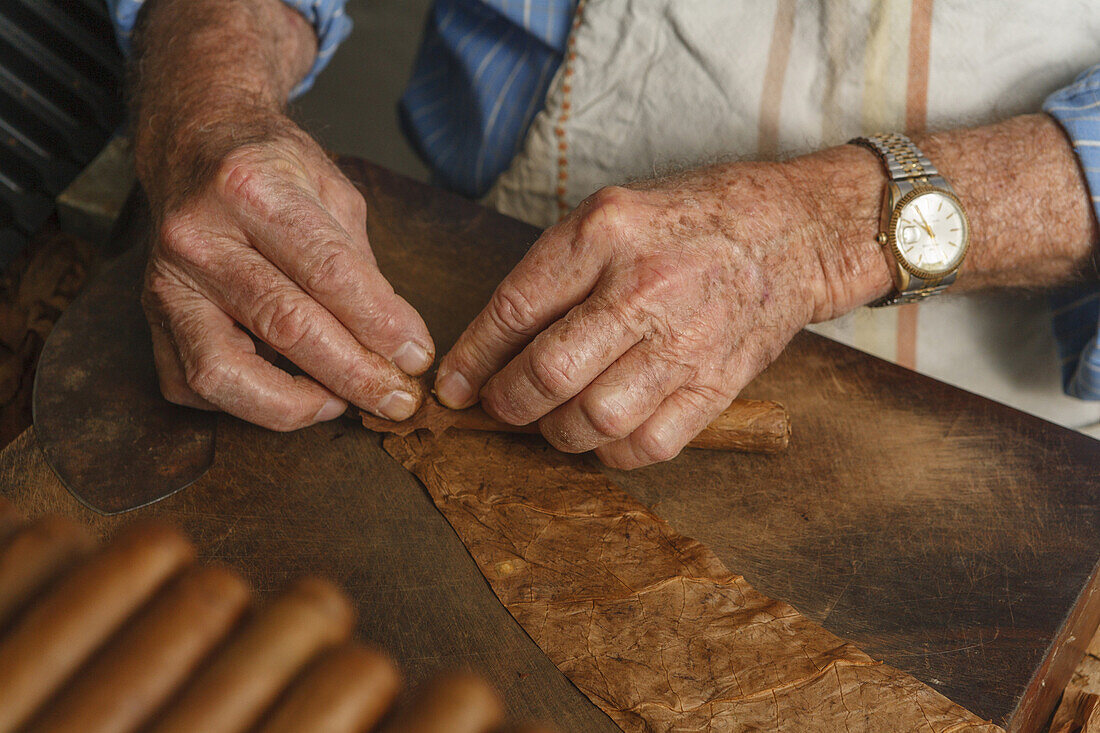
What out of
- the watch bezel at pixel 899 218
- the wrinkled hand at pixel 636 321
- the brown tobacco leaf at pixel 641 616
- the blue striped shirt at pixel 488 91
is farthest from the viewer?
the blue striped shirt at pixel 488 91

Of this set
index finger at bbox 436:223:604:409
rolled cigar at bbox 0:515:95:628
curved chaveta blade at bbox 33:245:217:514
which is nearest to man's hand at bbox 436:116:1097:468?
index finger at bbox 436:223:604:409

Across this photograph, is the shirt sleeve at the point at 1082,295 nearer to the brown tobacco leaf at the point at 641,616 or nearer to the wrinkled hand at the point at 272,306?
the brown tobacco leaf at the point at 641,616

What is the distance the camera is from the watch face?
3.74 feet

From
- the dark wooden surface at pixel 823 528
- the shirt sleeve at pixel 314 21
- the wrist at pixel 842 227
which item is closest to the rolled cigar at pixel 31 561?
the dark wooden surface at pixel 823 528

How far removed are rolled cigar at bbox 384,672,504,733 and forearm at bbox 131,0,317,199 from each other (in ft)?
2.99

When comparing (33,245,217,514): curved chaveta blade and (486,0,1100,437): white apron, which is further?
(486,0,1100,437): white apron

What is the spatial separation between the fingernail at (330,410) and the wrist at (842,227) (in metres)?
0.68

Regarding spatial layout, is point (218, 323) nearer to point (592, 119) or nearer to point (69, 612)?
point (69, 612)

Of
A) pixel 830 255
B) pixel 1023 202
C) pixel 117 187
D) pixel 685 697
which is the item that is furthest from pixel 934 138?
pixel 117 187

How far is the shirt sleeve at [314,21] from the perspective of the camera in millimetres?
1457

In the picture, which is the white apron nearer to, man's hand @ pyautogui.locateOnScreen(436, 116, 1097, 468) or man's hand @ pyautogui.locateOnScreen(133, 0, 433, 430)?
man's hand @ pyautogui.locateOnScreen(436, 116, 1097, 468)

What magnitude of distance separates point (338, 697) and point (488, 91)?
59.5 inches

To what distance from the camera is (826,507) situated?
3.47 ft

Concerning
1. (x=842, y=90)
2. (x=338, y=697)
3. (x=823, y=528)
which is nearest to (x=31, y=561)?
(x=338, y=697)
